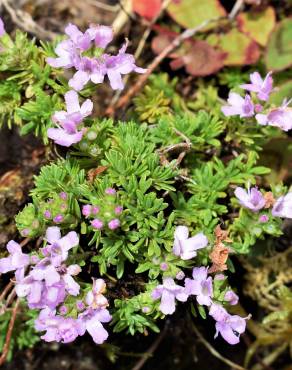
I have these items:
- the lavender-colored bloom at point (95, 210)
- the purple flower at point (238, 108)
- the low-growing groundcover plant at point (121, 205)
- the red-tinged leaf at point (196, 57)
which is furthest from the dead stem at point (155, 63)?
the lavender-colored bloom at point (95, 210)

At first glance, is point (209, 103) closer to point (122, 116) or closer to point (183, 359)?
point (122, 116)

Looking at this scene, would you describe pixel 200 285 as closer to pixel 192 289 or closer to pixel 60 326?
A: pixel 192 289

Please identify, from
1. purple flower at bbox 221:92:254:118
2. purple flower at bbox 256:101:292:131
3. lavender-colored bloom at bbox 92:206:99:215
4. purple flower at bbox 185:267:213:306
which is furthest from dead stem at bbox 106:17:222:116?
purple flower at bbox 185:267:213:306

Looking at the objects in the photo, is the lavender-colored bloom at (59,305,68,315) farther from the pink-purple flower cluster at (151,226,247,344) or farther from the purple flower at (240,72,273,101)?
the purple flower at (240,72,273,101)

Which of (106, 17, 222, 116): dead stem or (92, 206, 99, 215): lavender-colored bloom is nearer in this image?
(92, 206, 99, 215): lavender-colored bloom

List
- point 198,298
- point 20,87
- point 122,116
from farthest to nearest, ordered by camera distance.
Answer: point 122,116, point 20,87, point 198,298

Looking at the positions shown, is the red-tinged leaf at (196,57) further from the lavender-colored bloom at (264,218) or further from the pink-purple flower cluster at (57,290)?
the pink-purple flower cluster at (57,290)

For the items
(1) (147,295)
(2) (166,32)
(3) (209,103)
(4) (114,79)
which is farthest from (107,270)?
(2) (166,32)
